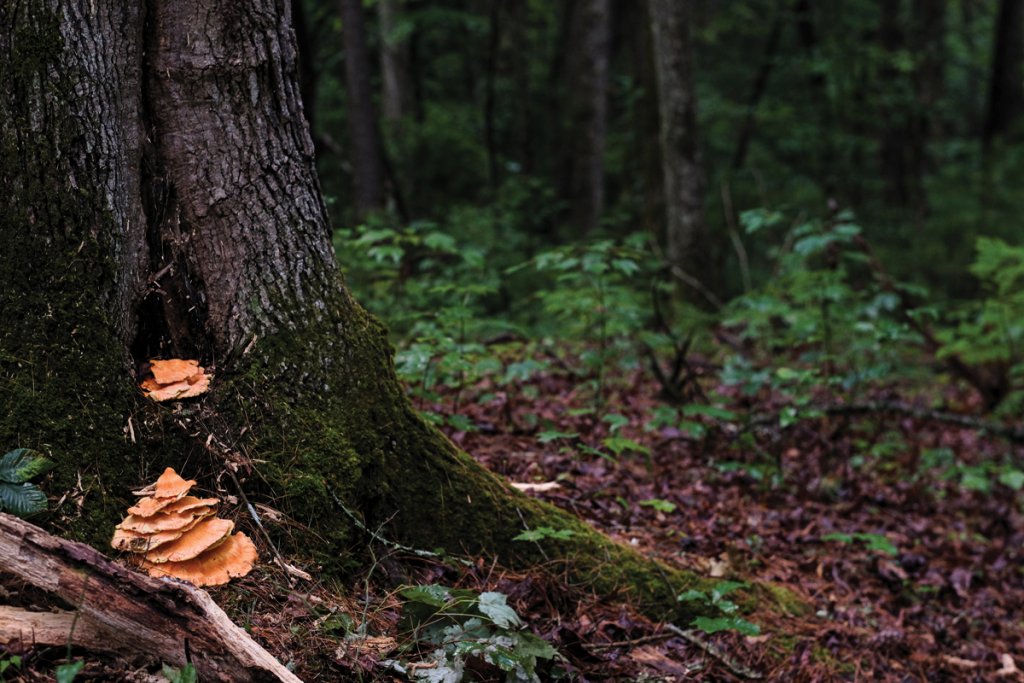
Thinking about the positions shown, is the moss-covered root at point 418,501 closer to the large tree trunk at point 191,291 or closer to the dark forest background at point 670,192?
the large tree trunk at point 191,291

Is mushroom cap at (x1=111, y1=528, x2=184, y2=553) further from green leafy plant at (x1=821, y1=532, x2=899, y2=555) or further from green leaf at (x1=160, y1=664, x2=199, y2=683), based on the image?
green leafy plant at (x1=821, y1=532, x2=899, y2=555)

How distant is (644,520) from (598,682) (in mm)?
1572

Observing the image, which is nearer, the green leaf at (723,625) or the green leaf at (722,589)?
the green leaf at (723,625)

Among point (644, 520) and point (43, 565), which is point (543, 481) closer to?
point (644, 520)

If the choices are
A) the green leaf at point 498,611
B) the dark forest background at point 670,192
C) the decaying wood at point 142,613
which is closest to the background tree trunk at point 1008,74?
the dark forest background at point 670,192

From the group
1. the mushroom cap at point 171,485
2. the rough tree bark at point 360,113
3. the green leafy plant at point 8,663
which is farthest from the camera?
the rough tree bark at point 360,113

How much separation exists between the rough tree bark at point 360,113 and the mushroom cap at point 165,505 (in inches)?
323

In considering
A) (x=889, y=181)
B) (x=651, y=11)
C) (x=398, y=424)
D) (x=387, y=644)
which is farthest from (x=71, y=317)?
(x=889, y=181)

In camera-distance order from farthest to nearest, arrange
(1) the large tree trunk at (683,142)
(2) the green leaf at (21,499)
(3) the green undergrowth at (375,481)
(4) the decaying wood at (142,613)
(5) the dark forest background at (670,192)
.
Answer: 1. (1) the large tree trunk at (683,142)
2. (5) the dark forest background at (670,192)
3. (3) the green undergrowth at (375,481)
4. (2) the green leaf at (21,499)
5. (4) the decaying wood at (142,613)

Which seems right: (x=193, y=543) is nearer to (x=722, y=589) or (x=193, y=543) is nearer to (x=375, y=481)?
(x=375, y=481)

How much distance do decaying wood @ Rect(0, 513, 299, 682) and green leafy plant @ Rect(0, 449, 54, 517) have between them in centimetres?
24

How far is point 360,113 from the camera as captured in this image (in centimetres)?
1061

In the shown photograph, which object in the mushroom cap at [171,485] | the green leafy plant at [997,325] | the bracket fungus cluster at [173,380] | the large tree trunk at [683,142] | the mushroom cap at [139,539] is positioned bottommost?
the green leafy plant at [997,325]

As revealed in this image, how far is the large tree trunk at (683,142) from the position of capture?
9.84m
